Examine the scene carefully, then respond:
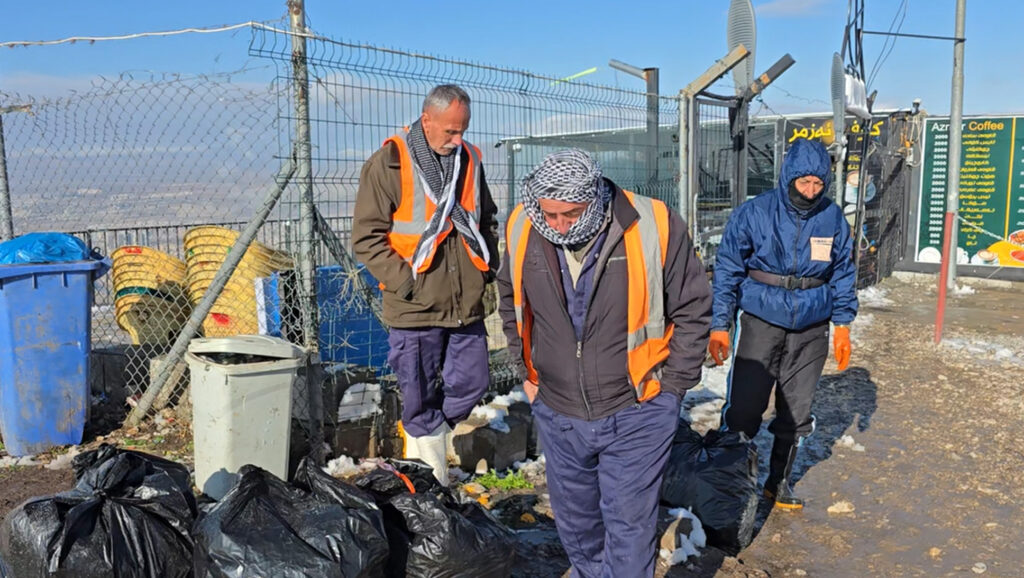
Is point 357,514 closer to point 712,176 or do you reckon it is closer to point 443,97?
point 443,97

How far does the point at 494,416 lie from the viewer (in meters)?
4.75

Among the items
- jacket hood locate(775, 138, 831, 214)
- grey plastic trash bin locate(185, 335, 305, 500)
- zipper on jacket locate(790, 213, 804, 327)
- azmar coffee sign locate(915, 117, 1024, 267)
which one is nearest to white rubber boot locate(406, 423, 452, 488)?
grey plastic trash bin locate(185, 335, 305, 500)

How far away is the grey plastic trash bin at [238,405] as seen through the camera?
364cm

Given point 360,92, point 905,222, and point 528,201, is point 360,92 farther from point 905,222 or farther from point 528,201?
point 905,222

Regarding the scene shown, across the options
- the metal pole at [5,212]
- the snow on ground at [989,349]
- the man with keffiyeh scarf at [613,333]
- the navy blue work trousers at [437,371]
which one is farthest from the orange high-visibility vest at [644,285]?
the snow on ground at [989,349]

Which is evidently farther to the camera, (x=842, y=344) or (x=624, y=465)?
(x=842, y=344)

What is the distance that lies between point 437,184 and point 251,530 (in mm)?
1694

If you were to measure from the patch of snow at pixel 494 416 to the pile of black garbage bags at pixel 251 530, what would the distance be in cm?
156

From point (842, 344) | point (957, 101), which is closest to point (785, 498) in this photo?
point (842, 344)

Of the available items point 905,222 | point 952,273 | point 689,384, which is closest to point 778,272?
point 689,384

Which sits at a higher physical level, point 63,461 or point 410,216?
point 410,216

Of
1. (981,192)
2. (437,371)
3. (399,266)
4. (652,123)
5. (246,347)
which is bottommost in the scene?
(437,371)

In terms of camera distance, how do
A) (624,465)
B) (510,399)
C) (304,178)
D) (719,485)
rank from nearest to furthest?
(624,465) → (719,485) → (304,178) → (510,399)

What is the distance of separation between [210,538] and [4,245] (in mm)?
3065
